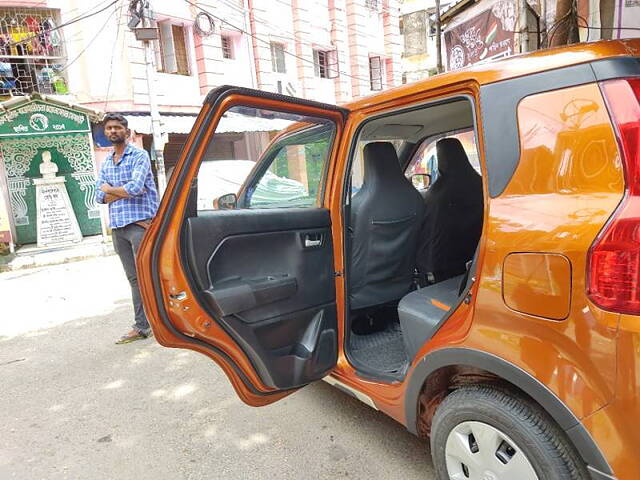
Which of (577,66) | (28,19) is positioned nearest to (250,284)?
(577,66)

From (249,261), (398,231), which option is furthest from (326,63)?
(249,261)

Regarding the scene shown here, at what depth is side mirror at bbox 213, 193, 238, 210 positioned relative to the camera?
220cm

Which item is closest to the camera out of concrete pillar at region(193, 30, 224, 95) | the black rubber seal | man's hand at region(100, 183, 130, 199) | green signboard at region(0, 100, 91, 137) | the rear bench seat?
the black rubber seal

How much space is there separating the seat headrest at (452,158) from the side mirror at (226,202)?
131 cm

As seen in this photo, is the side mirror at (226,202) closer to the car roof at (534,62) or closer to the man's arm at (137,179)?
the car roof at (534,62)

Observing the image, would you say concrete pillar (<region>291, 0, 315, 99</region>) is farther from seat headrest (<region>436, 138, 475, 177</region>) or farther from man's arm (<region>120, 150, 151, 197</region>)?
seat headrest (<region>436, 138, 475, 177</region>)

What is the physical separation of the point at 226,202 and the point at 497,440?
1609mm

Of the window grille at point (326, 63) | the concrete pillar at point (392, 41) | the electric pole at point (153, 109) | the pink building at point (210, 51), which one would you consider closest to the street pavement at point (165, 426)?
the electric pole at point (153, 109)

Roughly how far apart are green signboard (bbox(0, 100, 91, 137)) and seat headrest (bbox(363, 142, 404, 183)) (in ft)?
29.5

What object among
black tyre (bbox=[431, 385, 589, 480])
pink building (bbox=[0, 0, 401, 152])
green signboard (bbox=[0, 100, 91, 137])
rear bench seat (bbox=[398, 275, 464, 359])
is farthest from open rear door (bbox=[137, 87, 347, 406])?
pink building (bbox=[0, 0, 401, 152])

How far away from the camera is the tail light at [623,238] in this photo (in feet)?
3.67

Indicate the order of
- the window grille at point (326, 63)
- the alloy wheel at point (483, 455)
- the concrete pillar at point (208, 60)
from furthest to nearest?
the window grille at point (326, 63) → the concrete pillar at point (208, 60) → the alloy wheel at point (483, 455)

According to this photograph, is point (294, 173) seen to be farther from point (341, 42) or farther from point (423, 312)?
point (341, 42)

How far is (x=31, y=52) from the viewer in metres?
9.84
